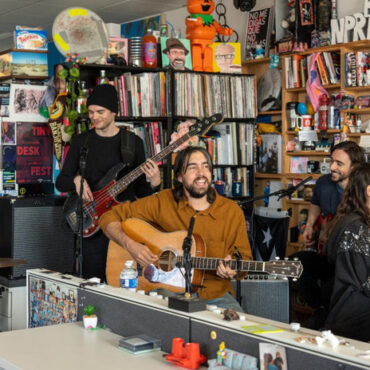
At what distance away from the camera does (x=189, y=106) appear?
5414mm

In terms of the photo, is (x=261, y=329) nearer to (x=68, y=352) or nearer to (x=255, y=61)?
(x=68, y=352)

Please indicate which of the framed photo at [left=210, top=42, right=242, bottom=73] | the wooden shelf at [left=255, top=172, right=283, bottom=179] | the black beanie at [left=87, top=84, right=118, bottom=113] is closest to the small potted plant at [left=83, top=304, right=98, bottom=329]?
the black beanie at [left=87, top=84, right=118, bottom=113]

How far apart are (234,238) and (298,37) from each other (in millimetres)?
3037

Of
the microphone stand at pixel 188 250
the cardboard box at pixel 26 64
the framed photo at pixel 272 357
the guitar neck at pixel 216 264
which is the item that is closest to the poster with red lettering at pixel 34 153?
the cardboard box at pixel 26 64

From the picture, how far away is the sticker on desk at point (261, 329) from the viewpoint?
5.86 feet

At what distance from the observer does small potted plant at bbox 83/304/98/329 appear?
2387 millimetres

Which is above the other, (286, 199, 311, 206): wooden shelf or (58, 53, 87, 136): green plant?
(58, 53, 87, 136): green plant

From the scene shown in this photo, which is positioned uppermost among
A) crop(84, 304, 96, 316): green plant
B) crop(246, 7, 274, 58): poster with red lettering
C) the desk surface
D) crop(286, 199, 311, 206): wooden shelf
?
crop(246, 7, 274, 58): poster with red lettering

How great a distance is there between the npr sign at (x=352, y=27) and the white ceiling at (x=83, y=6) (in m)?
2.37

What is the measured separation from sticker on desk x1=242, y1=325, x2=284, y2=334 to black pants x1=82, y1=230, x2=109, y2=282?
2337mm

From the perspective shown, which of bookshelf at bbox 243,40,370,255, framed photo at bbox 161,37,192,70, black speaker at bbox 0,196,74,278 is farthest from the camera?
framed photo at bbox 161,37,192,70

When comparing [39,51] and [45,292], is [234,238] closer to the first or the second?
[45,292]

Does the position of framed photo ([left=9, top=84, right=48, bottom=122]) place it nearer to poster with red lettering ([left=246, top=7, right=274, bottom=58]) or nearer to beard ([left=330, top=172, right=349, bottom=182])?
poster with red lettering ([left=246, top=7, right=274, bottom=58])

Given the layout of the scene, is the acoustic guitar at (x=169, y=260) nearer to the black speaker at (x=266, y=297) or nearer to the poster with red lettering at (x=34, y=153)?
the black speaker at (x=266, y=297)
